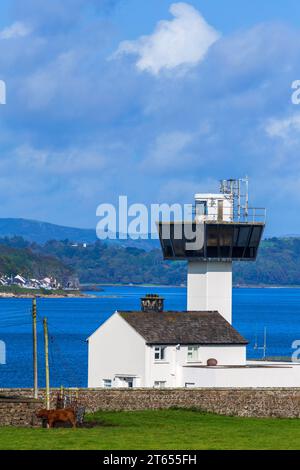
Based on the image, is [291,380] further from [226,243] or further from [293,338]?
[293,338]

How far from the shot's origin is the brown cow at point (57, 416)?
48.3 m

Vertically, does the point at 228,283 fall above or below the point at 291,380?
above

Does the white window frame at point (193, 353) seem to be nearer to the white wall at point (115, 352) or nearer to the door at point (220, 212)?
the white wall at point (115, 352)

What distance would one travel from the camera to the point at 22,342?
17700 centimetres

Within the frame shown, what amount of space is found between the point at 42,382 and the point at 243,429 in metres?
55.3

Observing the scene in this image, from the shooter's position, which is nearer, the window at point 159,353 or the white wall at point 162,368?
the white wall at point 162,368

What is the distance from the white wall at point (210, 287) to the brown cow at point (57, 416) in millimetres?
24825

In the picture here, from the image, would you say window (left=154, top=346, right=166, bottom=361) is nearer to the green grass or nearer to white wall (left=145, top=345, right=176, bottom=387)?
white wall (left=145, top=345, right=176, bottom=387)

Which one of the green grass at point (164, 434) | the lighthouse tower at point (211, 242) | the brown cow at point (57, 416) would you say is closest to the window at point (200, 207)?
the lighthouse tower at point (211, 242)

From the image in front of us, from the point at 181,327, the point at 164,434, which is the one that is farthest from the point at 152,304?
the point at 164,434

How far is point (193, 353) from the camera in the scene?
66.2 m

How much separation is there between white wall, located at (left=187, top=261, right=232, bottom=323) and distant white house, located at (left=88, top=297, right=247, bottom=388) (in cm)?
476
